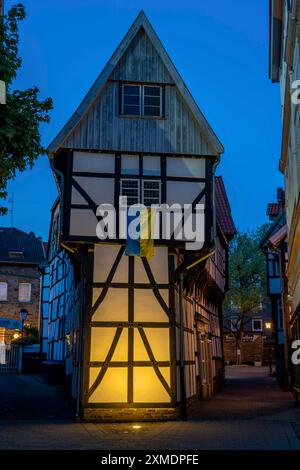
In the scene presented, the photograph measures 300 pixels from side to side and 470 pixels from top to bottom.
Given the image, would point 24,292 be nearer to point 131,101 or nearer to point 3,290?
point 3,290

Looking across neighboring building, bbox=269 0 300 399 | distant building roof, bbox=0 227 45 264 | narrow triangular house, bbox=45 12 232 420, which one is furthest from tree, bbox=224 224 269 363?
narrow triangular house, bbox=45 12 232 420

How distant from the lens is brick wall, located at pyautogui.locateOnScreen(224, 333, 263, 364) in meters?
67.5

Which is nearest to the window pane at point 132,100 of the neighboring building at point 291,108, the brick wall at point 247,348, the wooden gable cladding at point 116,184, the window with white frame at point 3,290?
the wooden gable cladding at point 116,184

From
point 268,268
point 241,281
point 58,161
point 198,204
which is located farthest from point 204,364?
point 241,281

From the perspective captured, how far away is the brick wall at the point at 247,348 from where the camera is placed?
67500 mm

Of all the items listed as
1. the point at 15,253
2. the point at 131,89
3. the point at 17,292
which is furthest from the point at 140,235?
the point at 15,253

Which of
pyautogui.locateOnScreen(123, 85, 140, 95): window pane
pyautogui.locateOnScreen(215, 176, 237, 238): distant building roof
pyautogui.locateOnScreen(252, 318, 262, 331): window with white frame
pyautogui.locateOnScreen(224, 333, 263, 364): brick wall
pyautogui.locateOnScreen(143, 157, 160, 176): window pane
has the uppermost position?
pyautogui.locateOnScreen(123, 85, 140, 95): window pane

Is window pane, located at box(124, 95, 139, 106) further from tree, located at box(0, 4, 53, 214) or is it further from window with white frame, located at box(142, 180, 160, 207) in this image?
tree, located at box(0, 4, 53, 214)

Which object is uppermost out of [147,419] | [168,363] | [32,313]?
[32,313]

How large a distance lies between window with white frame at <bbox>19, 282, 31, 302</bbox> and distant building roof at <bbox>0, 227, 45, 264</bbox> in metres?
2.00

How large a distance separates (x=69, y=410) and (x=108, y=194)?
743cm

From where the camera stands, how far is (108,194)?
19719mm

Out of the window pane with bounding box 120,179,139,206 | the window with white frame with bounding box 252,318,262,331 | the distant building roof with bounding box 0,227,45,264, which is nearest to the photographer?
the window pane with bounding box 120,179,139,206
